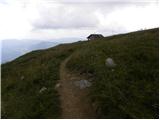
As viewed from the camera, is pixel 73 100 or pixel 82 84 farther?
pixel 82 84

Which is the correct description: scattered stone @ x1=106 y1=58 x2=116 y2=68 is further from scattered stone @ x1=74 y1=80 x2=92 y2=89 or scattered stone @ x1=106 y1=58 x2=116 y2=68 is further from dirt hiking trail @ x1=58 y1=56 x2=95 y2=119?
scattered stone @ x1=74 y1=80 x2=92 y2=89

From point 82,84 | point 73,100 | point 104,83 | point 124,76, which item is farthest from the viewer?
point 124,76

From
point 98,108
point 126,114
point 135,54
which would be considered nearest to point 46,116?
point 98,108

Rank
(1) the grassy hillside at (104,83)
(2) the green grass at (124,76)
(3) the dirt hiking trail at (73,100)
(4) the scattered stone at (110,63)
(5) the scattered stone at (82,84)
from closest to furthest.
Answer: (3) the dirt hiking trail at (73,100)
(2) the green grass at (124,76)
(1) the grassy hillside at (104,83)
(5) the scattered stone at (82,84)
(4) the scattered stone at (110,63)

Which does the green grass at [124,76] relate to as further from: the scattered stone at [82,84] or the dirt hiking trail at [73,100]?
the dirt hiking trail at [73,100]

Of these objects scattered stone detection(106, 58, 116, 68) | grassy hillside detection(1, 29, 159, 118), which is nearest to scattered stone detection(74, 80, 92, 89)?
grassy hillside detection(1, 29, 159, 118)

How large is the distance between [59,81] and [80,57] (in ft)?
16.8

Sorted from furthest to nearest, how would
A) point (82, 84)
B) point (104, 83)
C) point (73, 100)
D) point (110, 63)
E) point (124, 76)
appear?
point (110, 63) → point (124, 76) → point (82, 84) → point (104, 83) → point (73, 100)

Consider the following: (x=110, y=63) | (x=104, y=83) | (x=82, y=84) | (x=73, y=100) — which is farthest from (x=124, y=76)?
(x=73, y=100)

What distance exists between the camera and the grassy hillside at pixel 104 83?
23438mm

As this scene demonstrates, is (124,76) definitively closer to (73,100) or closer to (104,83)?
(104,83)

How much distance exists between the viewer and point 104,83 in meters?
25.8

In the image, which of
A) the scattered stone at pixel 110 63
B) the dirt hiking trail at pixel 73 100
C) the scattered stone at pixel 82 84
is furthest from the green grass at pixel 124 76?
the dirt hiking trail at pixel 73 100

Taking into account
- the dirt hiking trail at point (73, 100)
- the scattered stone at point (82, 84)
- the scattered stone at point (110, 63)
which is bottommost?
the dirt hiking trail at point (73, 100)
